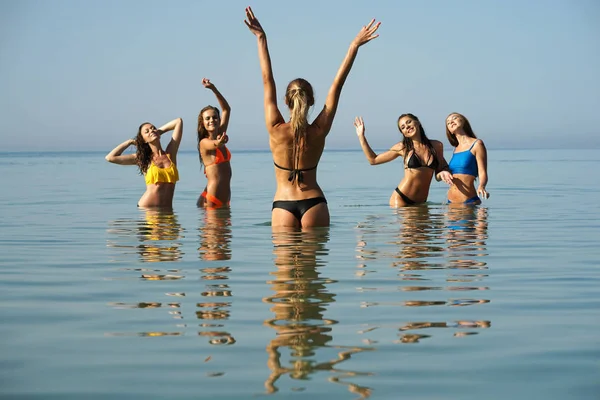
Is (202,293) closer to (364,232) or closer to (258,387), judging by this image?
(258,387)

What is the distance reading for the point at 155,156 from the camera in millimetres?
14539

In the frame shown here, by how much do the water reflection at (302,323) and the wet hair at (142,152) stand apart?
6.52m

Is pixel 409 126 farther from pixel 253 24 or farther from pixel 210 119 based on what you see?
pixel 253 24

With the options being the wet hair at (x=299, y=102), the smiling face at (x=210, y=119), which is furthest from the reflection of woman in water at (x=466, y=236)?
the smiling face at (x=210, y=119)

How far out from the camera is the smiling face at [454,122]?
14523mm

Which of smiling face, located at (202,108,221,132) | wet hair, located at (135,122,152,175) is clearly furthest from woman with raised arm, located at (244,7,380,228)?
wet hair, located at (135,122,152,175)

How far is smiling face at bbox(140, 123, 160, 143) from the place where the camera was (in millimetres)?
14203

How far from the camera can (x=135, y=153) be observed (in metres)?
14.5

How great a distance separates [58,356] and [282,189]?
189 inches

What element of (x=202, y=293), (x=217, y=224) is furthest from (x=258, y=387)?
(x=217, y=224)

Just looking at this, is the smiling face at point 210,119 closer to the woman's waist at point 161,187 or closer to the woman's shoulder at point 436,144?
the woman's waist at point 161,187

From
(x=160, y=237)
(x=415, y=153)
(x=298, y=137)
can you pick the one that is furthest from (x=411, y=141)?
(x=298, y=137)

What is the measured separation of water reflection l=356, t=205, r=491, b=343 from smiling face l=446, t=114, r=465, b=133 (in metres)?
2.03

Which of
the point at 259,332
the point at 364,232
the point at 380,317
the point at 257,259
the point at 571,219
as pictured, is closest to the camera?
the point at 259,332
